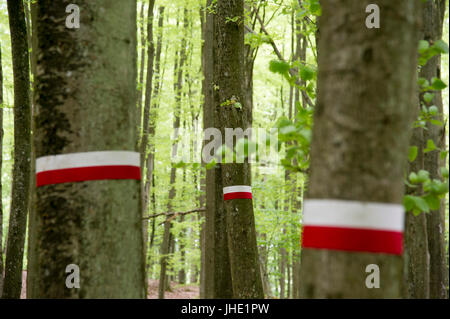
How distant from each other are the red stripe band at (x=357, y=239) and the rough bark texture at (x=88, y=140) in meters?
0.95

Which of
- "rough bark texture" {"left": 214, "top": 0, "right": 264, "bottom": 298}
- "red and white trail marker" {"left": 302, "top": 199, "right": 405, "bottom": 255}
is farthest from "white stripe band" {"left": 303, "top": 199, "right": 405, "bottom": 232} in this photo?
"rough bark texture" {"left": 214, "top": 0, "right": 264, "bottom": 298}

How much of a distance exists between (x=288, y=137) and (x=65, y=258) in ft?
3.63

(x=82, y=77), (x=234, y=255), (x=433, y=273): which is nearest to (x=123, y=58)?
(x=82, y=77)

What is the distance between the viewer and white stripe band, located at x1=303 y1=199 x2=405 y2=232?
1.29m

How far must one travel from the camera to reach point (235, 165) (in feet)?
15.2

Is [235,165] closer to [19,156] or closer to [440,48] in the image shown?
[440,48]

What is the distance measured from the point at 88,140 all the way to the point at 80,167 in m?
0.12

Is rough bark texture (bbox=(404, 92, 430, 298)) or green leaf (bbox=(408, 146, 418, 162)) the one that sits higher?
green leaf (bbox=(408, 146, 418, 162))

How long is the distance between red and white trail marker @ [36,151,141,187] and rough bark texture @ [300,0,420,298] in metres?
0.92

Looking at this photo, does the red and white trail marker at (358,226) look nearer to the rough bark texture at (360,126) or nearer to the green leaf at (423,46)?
the rough bark texture at (360,126)

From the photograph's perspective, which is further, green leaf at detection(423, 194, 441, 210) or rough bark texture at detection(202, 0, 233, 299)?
rough bark texture at detection(202, 0, 233, 299)

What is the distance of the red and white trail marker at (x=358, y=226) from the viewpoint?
1.29 metres

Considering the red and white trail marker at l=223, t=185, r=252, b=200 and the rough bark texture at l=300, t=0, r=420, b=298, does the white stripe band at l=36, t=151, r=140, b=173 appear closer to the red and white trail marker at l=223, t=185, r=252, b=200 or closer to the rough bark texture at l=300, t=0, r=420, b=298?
the rough bark texture at l=300, t=0, r=420, b=298

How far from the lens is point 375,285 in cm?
136
